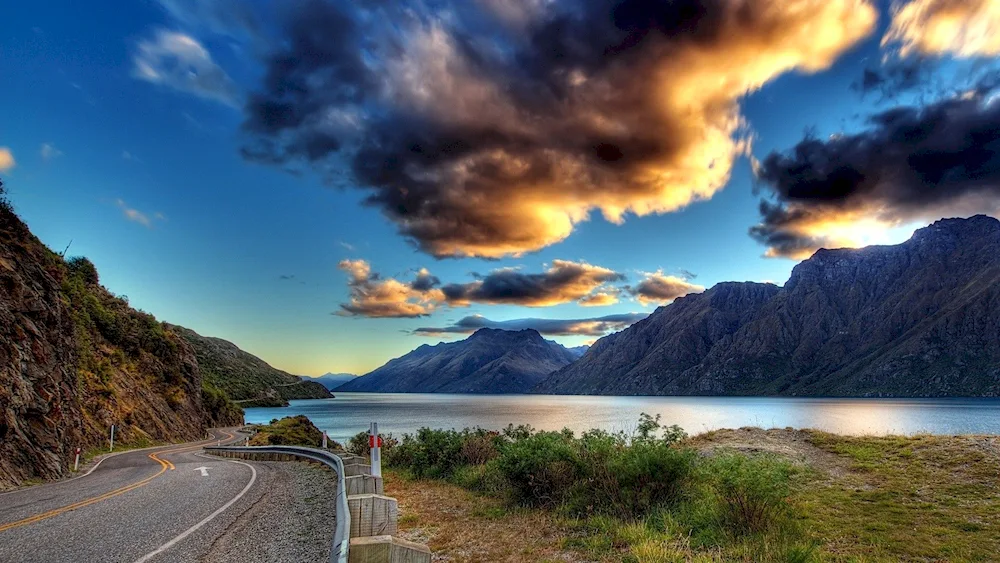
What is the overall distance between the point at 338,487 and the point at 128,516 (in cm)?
384

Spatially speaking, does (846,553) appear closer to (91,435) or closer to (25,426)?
(25,426)

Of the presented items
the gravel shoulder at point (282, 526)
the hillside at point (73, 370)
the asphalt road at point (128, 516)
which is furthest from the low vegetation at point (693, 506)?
the hillside at point (73, 370)

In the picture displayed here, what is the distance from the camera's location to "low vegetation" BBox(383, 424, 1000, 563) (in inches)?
299

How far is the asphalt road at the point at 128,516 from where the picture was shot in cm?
698

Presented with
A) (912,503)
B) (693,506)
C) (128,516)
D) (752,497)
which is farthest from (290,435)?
(912,503)

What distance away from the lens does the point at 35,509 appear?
10.2 metres

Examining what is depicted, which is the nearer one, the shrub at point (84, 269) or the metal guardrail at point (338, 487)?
the metal guardrail at point (338, 487)

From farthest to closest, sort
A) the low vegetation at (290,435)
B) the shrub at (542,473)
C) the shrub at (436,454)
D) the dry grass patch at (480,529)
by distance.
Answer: the low vegetation at (290,435)
the shrub at (436,454)
the shrub at (542,473)
the dry grass patch at (480,529)

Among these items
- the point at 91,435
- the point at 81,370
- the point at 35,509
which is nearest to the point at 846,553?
the point at 35,509

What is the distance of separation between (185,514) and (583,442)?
853cm

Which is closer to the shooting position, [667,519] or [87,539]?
[87,539]

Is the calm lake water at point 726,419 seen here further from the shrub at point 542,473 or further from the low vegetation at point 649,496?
the shrub at point 542,473

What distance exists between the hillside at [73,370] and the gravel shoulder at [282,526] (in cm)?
873

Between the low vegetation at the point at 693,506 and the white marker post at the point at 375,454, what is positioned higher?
the white marker post at the point at 375,454
